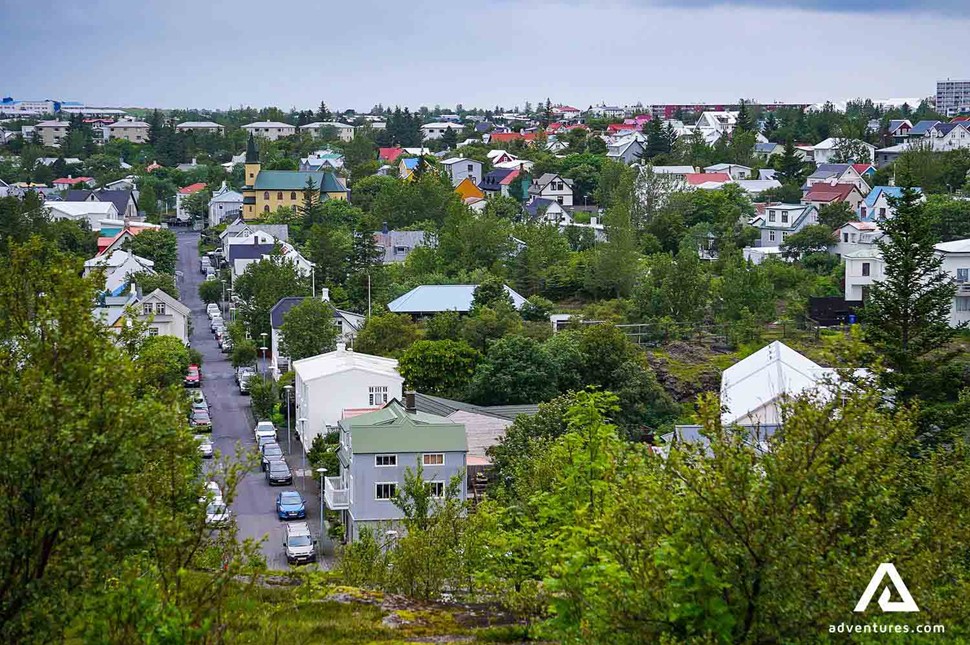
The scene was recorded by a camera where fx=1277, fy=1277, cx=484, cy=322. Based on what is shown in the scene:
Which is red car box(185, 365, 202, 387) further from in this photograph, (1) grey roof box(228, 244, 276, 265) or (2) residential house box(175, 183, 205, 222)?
(2) residential house box(175, 183, 205, 222)

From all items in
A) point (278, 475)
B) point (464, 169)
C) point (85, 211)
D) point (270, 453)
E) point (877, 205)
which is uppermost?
point (464, 169)

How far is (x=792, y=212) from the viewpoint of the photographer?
41406mm

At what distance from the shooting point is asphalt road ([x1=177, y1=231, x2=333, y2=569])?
19.4 meters

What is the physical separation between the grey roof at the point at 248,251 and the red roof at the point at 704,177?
18.4 meters

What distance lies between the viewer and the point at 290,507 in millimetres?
20469

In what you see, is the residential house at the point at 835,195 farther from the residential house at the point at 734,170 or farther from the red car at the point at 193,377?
the red car at the point at 193,377

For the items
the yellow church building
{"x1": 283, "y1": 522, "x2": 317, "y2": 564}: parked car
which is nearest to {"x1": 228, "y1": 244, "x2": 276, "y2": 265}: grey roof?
the yellow church building

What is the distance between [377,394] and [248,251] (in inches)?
694

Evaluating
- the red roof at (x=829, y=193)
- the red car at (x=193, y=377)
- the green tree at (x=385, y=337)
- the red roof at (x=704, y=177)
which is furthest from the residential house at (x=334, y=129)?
the green tree at (x=385, y=337)

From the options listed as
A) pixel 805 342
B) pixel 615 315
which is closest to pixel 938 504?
pixel 805 342

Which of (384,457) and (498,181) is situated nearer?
(384,457)

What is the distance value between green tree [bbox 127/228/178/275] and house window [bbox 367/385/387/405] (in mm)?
19912

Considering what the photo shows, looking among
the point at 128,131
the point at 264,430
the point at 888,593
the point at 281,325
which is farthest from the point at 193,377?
the point at 128,131

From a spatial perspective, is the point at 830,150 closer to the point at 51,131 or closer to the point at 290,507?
the point at 290,507
